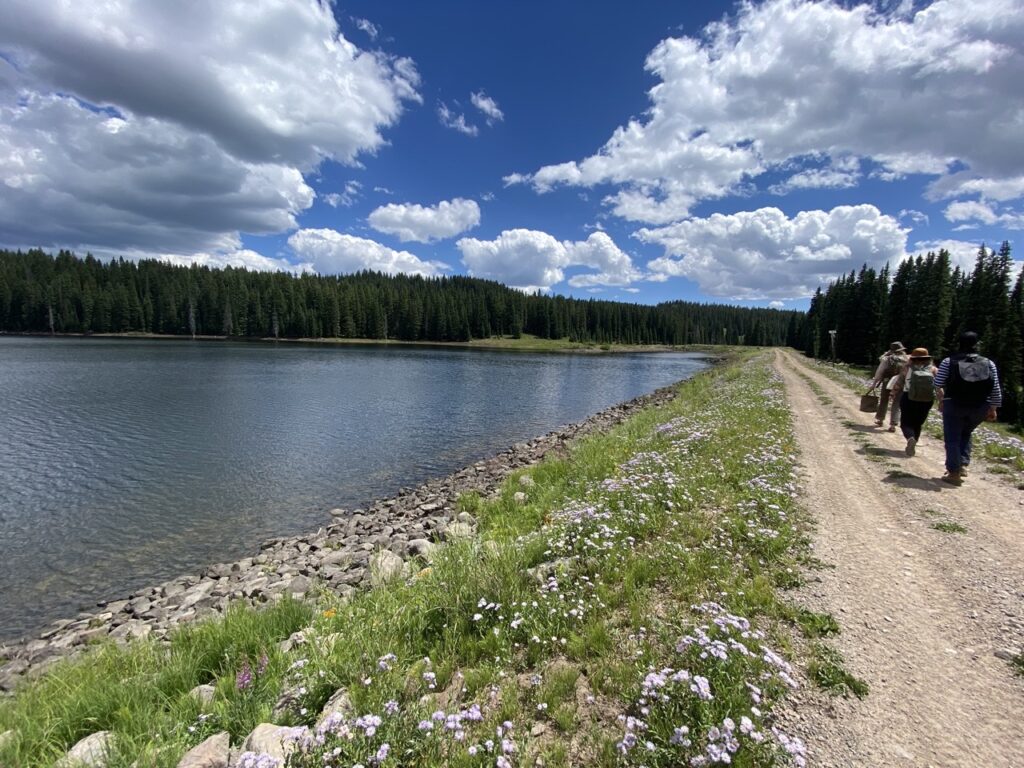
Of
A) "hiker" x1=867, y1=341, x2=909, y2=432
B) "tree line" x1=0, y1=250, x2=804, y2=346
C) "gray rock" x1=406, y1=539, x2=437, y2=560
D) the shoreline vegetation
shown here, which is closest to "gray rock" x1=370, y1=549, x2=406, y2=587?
"gray rock" x1=406, y1=539, x2=437, y2=560

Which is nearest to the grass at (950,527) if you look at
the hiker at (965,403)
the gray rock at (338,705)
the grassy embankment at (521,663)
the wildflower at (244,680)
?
the grassy embankment at (521,663)

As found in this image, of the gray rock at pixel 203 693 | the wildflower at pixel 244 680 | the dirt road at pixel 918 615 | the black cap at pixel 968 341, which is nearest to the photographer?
the dirt road at pixel 918 615

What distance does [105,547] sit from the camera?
1321 cm

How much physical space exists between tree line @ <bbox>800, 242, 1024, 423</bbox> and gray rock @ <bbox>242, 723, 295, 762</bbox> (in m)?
45.8

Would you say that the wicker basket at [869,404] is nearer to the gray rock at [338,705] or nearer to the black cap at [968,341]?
the black cap at [968,341]

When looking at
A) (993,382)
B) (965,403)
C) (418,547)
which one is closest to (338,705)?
(418,547)

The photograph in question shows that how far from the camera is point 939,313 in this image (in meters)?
55.6

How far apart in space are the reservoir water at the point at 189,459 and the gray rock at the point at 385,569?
20.9 ft

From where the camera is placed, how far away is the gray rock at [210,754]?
144 inches

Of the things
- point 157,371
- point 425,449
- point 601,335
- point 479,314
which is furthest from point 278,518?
point 601,335

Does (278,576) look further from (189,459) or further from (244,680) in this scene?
(189,459)

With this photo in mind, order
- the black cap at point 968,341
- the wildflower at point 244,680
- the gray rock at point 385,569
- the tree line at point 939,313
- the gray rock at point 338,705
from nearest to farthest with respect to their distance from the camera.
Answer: the gray rock at point 338,705
the wildflower at point 244,680
the gray rock at point 385,569
the black cap at point 968,341
the tree line at point 939,313

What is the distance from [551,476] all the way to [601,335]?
17649 centimetres

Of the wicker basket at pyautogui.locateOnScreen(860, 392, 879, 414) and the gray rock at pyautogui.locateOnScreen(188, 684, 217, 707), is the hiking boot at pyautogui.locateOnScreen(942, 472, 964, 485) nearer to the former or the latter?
the wicker basket at pyautogui.locateOnScreen(860, 392, 879, 414)
